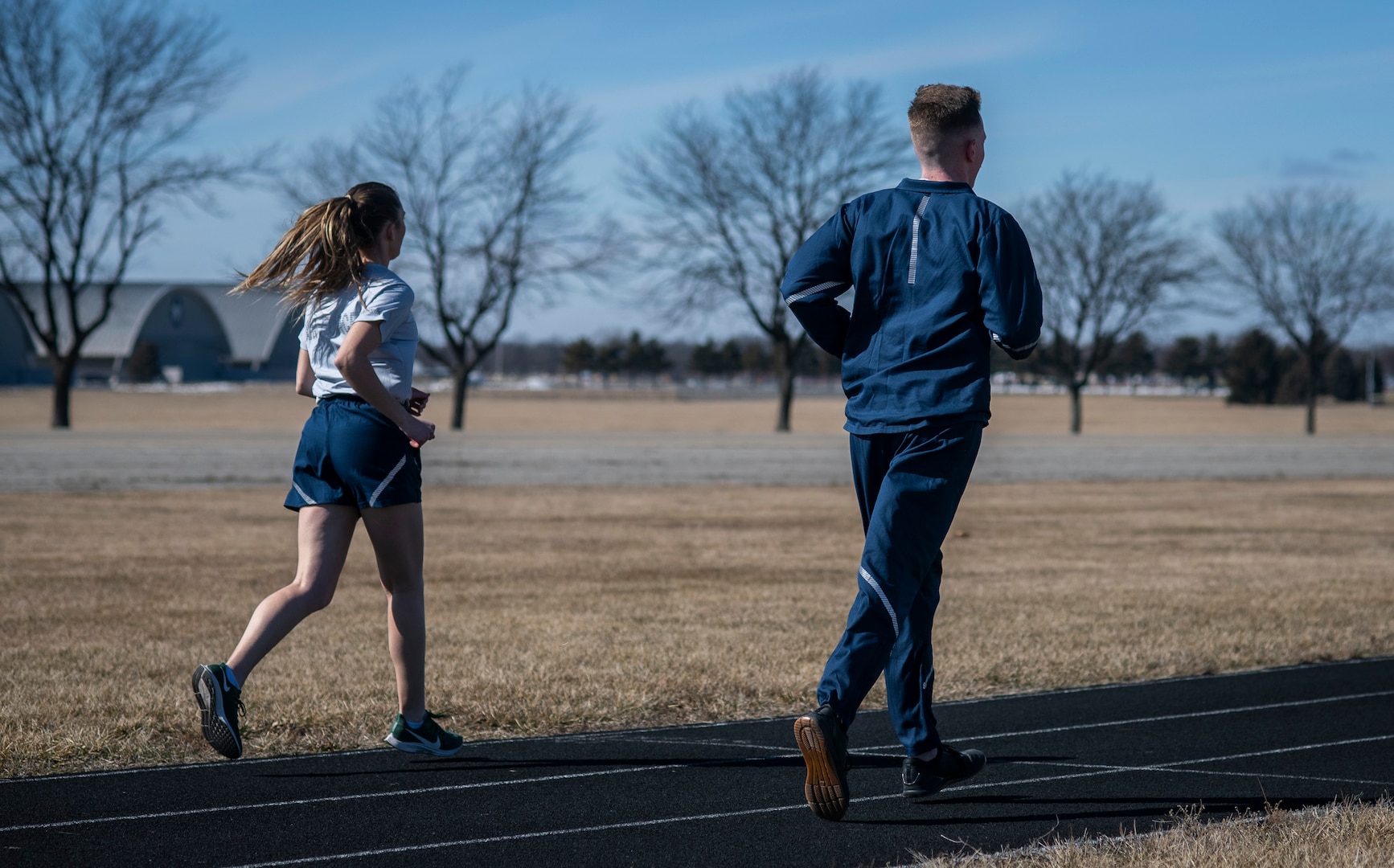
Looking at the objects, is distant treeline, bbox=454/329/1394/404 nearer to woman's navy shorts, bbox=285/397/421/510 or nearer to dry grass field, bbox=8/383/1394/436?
dry grass field, bbox=8/383/1394/436

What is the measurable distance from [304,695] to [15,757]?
4.07ft

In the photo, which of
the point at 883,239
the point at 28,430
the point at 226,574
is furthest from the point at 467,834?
the point at 28,430

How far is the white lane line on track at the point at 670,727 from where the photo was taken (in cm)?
441

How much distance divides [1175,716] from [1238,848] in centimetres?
218

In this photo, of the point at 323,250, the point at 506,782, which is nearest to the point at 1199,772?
the point at 506,782

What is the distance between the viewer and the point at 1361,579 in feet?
32.6

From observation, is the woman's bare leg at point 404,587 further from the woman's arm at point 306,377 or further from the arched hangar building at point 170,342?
the arched hangar building at point 170,342

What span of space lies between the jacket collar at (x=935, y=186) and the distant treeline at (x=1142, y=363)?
184 ft

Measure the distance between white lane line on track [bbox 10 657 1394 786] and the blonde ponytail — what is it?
1.69 meters

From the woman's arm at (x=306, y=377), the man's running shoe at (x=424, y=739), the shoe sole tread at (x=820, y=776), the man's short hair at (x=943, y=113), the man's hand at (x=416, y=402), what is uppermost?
the man's short hair at (x=943, y=113)

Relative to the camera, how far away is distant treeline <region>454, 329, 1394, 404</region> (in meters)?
86.4

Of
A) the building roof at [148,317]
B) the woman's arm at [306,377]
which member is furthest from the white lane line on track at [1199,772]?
the building roof at [148,317]

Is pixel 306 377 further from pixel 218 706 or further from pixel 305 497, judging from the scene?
pixel 218 706

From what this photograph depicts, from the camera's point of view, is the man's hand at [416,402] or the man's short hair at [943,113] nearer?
the man's short hair at [943,113]
